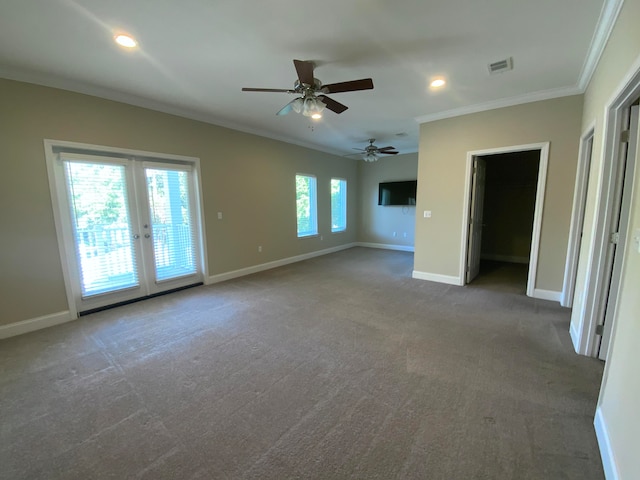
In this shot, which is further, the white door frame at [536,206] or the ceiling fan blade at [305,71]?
the white door frame at [536,206]

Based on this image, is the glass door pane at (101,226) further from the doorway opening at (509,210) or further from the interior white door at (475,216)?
the doorway opening at (509,210)

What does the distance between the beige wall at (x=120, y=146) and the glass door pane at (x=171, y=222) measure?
30cm

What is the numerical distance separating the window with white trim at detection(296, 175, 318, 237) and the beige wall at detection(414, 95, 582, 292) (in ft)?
9.25

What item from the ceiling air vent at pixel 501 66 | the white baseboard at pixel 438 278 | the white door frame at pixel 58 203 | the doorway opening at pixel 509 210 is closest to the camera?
the ceiling air vent at pixel 501 66

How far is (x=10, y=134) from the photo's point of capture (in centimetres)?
280

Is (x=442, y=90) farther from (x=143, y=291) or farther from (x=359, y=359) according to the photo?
(x=143, y=291)

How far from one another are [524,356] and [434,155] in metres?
3.18

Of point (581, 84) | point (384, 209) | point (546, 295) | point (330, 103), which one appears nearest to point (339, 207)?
point (384, 209)

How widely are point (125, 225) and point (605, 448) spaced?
194 inches

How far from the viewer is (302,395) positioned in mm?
1976

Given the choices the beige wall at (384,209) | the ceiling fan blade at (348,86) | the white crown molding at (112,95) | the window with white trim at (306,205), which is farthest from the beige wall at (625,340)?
the beige wall at (384,209)

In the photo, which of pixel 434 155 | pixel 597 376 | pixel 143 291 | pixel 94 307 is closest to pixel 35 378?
pixel 94 307

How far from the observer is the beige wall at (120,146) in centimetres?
285

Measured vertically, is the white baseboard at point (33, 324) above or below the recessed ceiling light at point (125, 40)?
below
